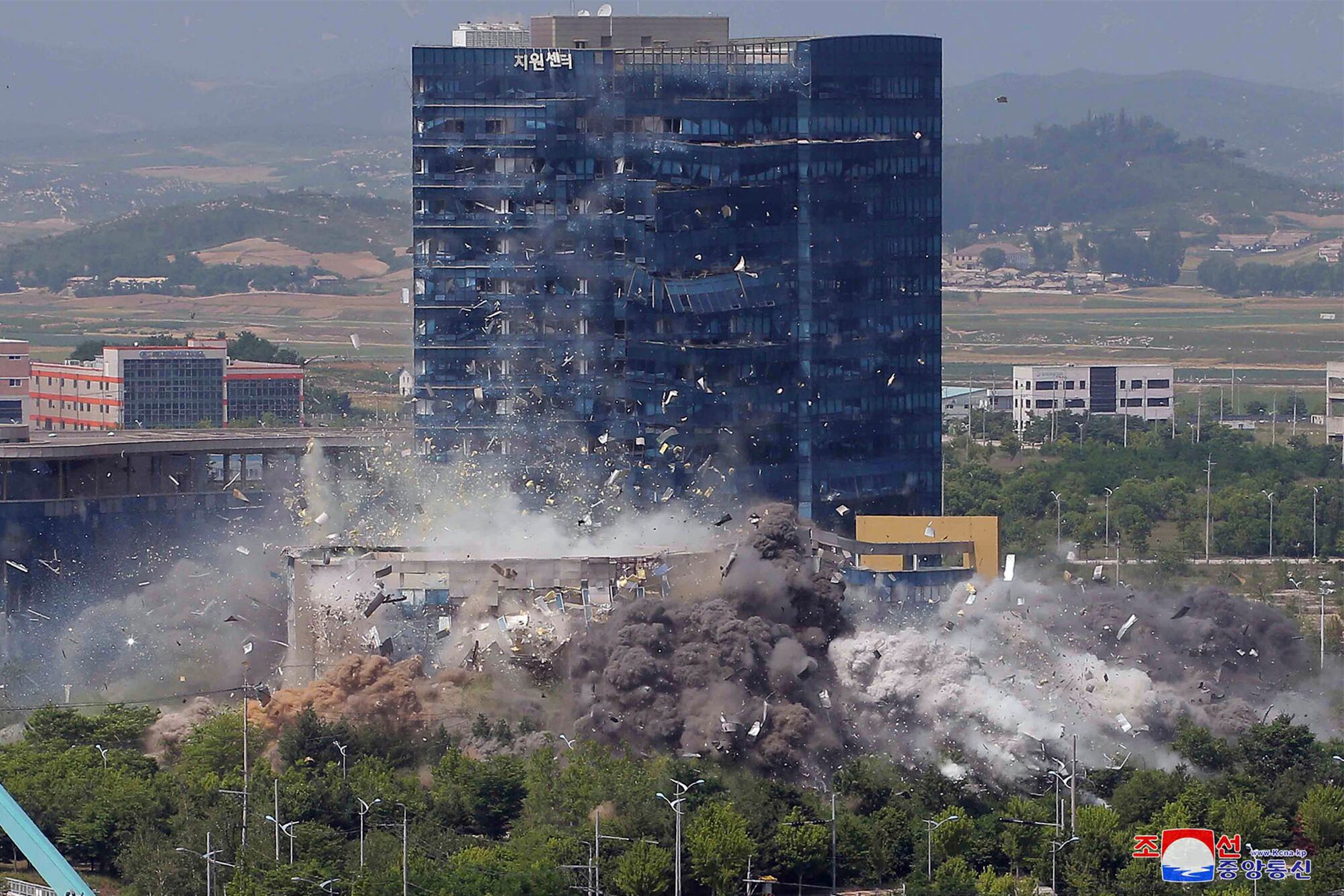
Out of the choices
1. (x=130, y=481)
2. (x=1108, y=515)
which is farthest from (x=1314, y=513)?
(x=130, y=481)

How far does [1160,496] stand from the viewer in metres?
169

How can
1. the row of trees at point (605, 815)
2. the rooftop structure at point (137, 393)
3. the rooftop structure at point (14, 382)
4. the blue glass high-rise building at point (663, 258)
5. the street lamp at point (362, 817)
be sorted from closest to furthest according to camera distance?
the row of trees at point (605, 815) < the street lamp at point (362, 817) < the blue glass high-rise building at point (663, 258) < the rooftop structure at point (14, 382) < the rooftop structure at point (137, 393)

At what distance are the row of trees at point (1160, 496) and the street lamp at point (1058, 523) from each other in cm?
25

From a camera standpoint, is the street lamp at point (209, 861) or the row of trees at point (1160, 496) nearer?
the street lamp at point (209, 861)

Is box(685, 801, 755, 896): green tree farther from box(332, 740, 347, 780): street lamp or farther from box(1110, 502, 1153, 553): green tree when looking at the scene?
box(1110, 502, 1153, 553): green tree

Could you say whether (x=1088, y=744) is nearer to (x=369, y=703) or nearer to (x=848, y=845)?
(x=848, y=845)

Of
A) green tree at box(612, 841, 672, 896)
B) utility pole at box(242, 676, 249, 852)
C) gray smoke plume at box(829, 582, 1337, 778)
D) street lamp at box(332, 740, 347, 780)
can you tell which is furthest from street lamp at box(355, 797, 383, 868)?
gray smoke plume at box(829, 582, 1337, 778)

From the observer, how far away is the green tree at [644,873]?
3295 inches

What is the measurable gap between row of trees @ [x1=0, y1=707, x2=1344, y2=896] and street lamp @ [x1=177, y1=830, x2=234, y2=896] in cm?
23

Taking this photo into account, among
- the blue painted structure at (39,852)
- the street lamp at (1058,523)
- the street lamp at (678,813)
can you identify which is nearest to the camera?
the street lamp at (678,813)

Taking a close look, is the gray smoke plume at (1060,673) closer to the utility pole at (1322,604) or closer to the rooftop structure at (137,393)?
the utility pole at (1322,604)

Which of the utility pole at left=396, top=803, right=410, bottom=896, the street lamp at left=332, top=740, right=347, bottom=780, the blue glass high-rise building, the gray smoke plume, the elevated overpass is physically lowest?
the utility pole at left=396, top=803, right=410, bottom=896

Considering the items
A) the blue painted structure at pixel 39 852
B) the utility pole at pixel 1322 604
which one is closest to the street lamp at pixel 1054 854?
the blue painted structure at pixel 39 852

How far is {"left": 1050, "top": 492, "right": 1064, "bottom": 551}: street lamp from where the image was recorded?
154 metres
